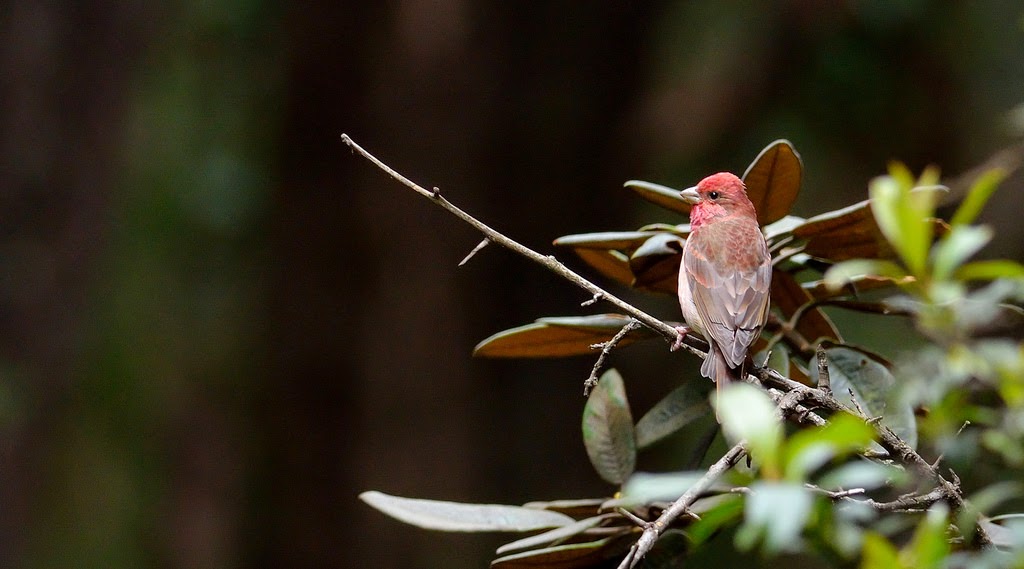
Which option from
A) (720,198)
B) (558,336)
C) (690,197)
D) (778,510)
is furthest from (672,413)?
(778,510)

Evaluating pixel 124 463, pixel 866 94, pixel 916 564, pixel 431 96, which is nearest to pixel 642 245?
pixel 916 564

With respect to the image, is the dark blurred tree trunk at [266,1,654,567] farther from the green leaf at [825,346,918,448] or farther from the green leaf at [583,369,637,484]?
the green leaf at [825,346,918,448]

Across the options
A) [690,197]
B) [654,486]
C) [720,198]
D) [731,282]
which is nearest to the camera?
[654,486]

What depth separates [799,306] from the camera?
242 centimetres

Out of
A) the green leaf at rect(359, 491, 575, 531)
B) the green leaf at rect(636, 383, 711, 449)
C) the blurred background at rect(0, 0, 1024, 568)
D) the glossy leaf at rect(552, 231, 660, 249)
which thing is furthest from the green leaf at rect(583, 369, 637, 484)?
the blurred background at rect(0, 0, 1024, 568)

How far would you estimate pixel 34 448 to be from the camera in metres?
7.02

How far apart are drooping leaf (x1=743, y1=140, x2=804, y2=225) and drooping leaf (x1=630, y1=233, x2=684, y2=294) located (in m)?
0.21

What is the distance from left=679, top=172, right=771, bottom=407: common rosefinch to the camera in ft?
7.75

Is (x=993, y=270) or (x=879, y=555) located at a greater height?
(x=993, y=270)

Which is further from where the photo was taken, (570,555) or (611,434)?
(611,434)

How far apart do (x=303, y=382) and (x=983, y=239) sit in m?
6.16

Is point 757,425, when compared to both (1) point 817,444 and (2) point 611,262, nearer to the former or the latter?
(1) point 817,444

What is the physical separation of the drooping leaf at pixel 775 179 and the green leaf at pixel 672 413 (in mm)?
450

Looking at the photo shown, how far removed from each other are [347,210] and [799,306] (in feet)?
15.1
